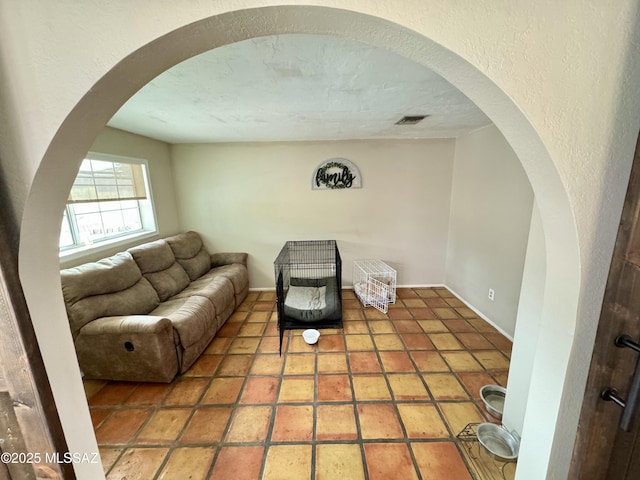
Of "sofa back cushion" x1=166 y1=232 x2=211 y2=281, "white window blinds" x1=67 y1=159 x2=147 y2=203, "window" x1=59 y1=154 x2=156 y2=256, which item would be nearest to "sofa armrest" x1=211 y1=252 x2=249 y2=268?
"sofa back cushion" x1=166 y1=232 x2=211 y2=281

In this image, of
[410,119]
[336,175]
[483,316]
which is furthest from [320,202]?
[483,316]

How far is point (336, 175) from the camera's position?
3.36 m

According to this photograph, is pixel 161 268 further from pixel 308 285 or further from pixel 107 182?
pixel 308 285

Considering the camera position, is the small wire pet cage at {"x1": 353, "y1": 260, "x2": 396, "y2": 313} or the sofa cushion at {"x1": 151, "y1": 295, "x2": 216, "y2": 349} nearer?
the sofa cushion at {"x1": 151, "y1": 295, "x2": 216, "y2": 349}

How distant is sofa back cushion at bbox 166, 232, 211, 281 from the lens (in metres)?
2.97

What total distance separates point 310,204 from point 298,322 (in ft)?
5.33

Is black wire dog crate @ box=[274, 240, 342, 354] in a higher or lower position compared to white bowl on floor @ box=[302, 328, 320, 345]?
higher

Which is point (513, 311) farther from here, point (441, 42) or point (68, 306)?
point (68, 306)

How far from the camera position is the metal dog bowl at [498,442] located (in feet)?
4.25

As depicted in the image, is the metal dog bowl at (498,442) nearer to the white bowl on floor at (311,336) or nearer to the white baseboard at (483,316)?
the white baseboard at (483,316)

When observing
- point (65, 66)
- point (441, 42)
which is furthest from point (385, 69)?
point (65, 66)

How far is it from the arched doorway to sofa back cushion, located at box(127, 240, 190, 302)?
1890mm

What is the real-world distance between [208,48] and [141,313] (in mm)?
2278

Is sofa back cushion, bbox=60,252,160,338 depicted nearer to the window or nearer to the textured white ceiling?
the window
